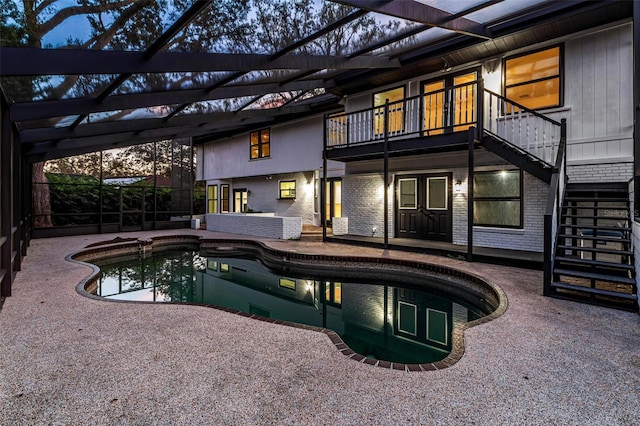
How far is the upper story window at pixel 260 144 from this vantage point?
14758 mm

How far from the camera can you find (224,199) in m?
17.8

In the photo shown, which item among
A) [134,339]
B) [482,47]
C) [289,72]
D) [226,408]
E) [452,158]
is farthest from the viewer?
[452,158]

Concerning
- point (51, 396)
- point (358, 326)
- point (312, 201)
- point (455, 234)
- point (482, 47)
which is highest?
point (482, 47)

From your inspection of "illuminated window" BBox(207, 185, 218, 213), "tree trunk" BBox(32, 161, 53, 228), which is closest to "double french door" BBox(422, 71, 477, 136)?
"illuminated window" BBox(207, 185, 218, 213)

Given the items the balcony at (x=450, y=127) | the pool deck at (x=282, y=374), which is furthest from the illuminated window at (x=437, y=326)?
the balcony at (x=450, y=127)

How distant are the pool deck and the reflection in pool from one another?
102 cm

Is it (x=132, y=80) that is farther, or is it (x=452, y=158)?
(x=452, y=158)

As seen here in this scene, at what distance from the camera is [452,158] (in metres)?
8.93

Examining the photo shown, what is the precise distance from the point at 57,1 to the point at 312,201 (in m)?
10.5

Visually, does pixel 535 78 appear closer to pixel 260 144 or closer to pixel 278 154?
pixel 278 154

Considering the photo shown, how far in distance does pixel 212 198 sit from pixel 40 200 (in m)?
7.52

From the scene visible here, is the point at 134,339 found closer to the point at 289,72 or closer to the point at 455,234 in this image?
the point at 289,72

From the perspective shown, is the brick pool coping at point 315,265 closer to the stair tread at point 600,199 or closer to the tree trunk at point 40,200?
the stair tread at point 600,199

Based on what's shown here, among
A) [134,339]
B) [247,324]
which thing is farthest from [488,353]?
[134,339]
